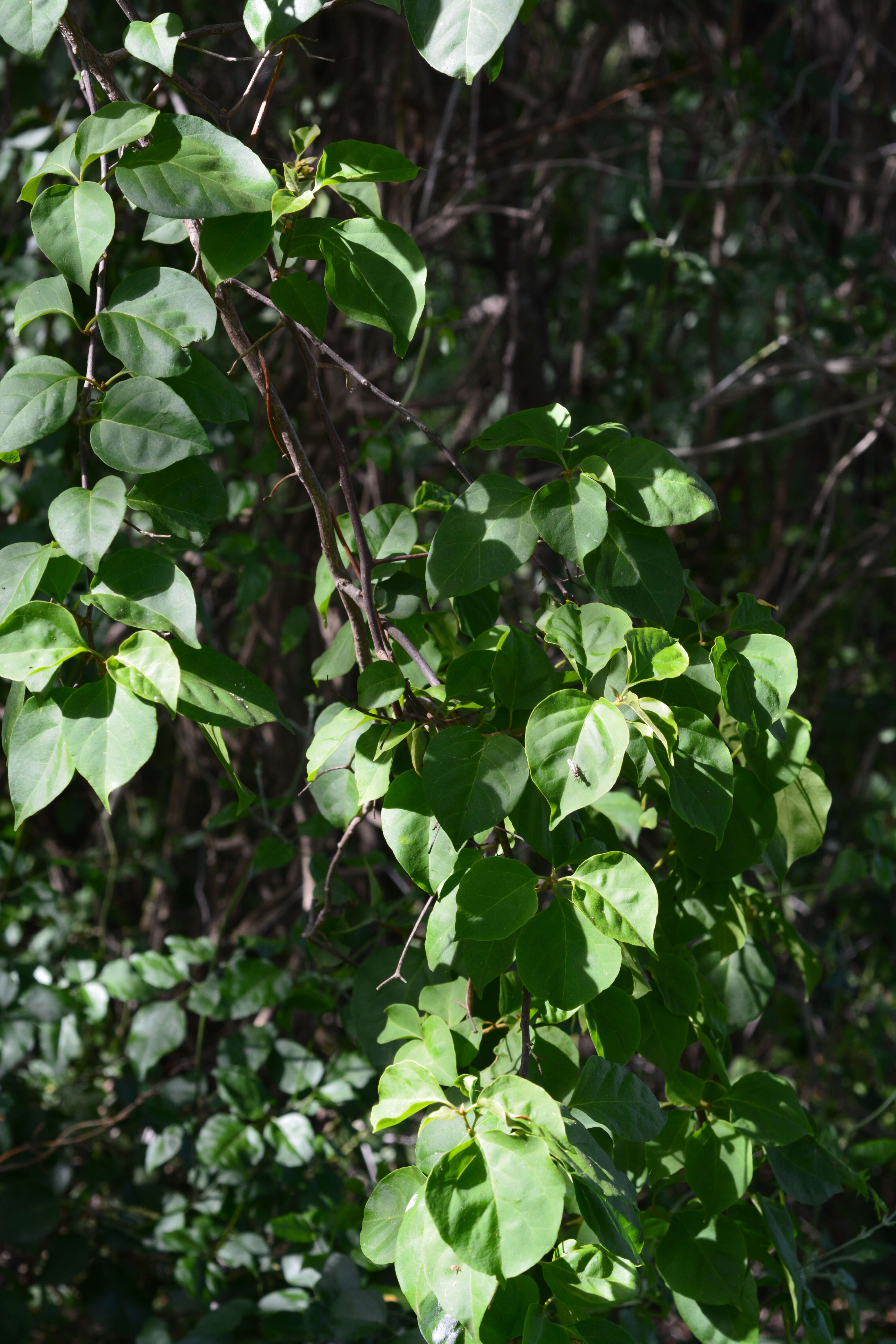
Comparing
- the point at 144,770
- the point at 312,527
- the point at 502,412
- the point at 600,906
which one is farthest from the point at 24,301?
the point at 144,770

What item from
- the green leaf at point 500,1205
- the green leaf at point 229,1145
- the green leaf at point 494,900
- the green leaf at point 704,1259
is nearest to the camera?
the green leaf at point 500,1205

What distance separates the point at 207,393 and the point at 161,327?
0.06m

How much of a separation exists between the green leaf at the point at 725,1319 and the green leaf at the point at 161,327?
0.61 m

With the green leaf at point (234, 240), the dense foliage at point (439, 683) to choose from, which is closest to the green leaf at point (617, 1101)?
the dense foliage at point (439, 683)

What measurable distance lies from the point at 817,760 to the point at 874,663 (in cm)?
24

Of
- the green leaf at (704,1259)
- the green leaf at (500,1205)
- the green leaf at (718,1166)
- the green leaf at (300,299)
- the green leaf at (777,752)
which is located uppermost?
the green leaf at (300,299)

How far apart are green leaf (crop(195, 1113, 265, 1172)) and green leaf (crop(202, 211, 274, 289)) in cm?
82

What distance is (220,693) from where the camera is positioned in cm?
49

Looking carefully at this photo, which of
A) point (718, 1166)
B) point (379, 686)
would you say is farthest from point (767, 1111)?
point (379, 686)

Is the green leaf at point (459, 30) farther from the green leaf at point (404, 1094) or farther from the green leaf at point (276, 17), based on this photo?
the green leaf at point (404, 1094)

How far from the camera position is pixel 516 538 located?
1.80ft

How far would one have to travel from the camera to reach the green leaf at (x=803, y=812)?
62 centimetres

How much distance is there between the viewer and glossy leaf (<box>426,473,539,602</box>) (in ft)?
1.78

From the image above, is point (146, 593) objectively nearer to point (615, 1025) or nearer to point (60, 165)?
point (60, 165)
